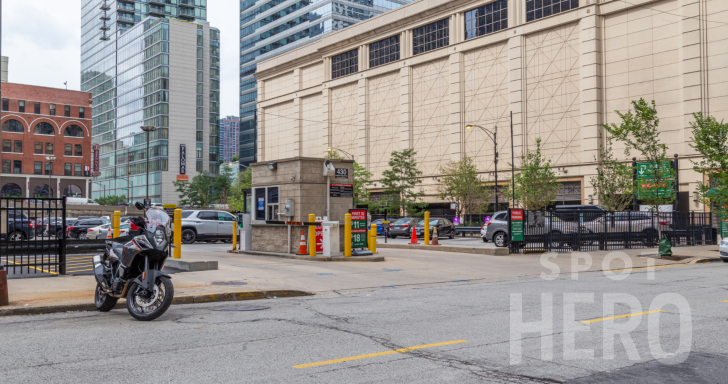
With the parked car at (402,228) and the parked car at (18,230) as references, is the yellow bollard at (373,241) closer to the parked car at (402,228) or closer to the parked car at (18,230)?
→ the parked car at (18,230)

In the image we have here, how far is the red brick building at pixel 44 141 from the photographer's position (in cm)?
9019

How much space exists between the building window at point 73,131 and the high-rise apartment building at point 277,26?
95.7 feet

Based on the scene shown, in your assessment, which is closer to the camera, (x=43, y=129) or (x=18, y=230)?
(x=18, y=230)

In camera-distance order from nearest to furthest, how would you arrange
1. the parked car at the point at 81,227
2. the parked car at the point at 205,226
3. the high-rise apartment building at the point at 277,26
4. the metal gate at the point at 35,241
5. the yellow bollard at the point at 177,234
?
the metal gate at the point at 35,241, the yellow bollard at the point at 177,234, the parked car at the point at 205,226, the parked car at the point at 81,227, the high-rise apartment building at the point at 277,26

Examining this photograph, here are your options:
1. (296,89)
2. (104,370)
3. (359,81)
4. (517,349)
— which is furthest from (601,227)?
(296,89)

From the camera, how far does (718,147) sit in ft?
85.3

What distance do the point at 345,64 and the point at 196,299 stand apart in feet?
207

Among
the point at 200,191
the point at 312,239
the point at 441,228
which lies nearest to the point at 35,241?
the point at 312,239

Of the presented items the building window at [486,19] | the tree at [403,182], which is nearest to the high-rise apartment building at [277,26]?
the building window at [486,19]

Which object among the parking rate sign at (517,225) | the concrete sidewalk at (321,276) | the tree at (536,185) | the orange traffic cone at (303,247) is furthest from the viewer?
the tree at (536,185)

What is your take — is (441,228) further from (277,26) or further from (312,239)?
(277,26)

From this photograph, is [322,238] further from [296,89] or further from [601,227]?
[296,89]

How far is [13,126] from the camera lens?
298ft

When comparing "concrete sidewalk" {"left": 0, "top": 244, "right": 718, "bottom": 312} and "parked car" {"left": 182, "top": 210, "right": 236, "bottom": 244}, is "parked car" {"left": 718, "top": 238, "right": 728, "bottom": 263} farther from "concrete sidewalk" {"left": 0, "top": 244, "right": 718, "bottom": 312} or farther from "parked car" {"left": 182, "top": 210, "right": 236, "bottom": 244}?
"parked car" {"left": 182, "top": 210, "right": 236, "bottom": 244}
